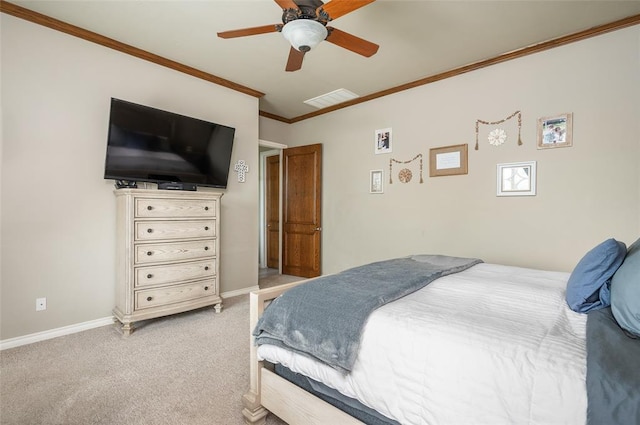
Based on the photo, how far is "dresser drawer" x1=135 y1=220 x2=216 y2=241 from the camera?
279cm

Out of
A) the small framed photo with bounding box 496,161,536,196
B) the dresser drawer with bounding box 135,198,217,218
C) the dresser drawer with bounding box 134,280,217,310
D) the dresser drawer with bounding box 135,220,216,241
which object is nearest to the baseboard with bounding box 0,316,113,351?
the dresser drawer with bounding box 134,280,217,310

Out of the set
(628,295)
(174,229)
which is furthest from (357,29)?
(628,295)

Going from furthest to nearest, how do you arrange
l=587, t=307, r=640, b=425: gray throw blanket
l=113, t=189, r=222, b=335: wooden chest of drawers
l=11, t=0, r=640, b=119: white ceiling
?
l=113, t=189, r=222, b=335: wooden chest of drawers → l=11, t=0, r=640, b=119: white ceiling → l=587, t=307, r=640, b=425: gray throw blanket

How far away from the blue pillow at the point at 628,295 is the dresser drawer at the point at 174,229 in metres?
3.12

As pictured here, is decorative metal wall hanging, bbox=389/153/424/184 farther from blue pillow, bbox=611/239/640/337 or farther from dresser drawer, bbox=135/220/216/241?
blue pillow, bbox=611/239/640/337

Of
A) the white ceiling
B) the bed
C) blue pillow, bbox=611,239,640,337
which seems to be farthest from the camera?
the white ceiling

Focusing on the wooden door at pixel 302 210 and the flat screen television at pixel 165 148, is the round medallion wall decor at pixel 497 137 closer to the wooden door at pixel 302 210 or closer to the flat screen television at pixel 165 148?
the wooden door at pixel 302 210

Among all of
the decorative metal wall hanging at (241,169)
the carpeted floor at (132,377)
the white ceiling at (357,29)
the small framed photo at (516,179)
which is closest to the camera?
the carpeted floor at (132,377)

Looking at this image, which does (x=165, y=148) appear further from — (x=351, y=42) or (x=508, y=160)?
(x=508, y=160)

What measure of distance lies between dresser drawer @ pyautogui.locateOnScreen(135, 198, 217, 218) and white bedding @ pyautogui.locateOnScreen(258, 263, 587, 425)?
2.09m

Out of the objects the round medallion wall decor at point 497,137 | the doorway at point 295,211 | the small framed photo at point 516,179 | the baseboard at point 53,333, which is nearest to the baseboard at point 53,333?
the baseboard at point 53,333

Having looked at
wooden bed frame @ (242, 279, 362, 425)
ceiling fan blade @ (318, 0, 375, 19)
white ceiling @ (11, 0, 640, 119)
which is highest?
white ceiling @ (11, 0, 640, 119)

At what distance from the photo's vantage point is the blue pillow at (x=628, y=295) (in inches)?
39.6

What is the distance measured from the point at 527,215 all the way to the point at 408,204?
50.6 inches
